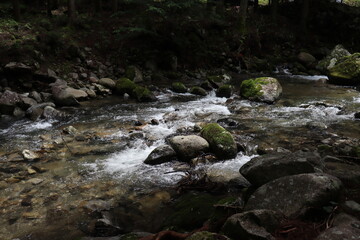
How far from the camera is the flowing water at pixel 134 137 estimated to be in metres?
5.31

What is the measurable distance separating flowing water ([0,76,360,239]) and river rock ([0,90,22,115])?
2.45 ft

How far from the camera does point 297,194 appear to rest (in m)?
3.13

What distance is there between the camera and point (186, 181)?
550cm

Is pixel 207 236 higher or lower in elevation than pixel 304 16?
lower

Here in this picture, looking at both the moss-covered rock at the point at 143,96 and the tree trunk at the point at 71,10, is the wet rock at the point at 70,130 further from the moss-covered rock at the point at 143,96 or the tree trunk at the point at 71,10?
the tree trunk at the point at 71,10

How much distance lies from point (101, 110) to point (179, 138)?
4725mm

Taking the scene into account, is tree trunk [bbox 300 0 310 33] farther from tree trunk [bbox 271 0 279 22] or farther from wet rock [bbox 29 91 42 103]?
wet rock [bbox 29 91 42 103]

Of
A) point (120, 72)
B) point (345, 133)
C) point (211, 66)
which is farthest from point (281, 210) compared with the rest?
point (211, 66)

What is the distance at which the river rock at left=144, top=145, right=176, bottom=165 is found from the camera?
250 inches

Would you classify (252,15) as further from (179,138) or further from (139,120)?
(179,138)

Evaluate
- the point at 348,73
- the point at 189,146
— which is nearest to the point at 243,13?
the point at 348,73

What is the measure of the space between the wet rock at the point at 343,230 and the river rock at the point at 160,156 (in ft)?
13.4

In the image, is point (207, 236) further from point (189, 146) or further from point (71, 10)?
point (71, 10)

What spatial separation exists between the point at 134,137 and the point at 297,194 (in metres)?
5.38
